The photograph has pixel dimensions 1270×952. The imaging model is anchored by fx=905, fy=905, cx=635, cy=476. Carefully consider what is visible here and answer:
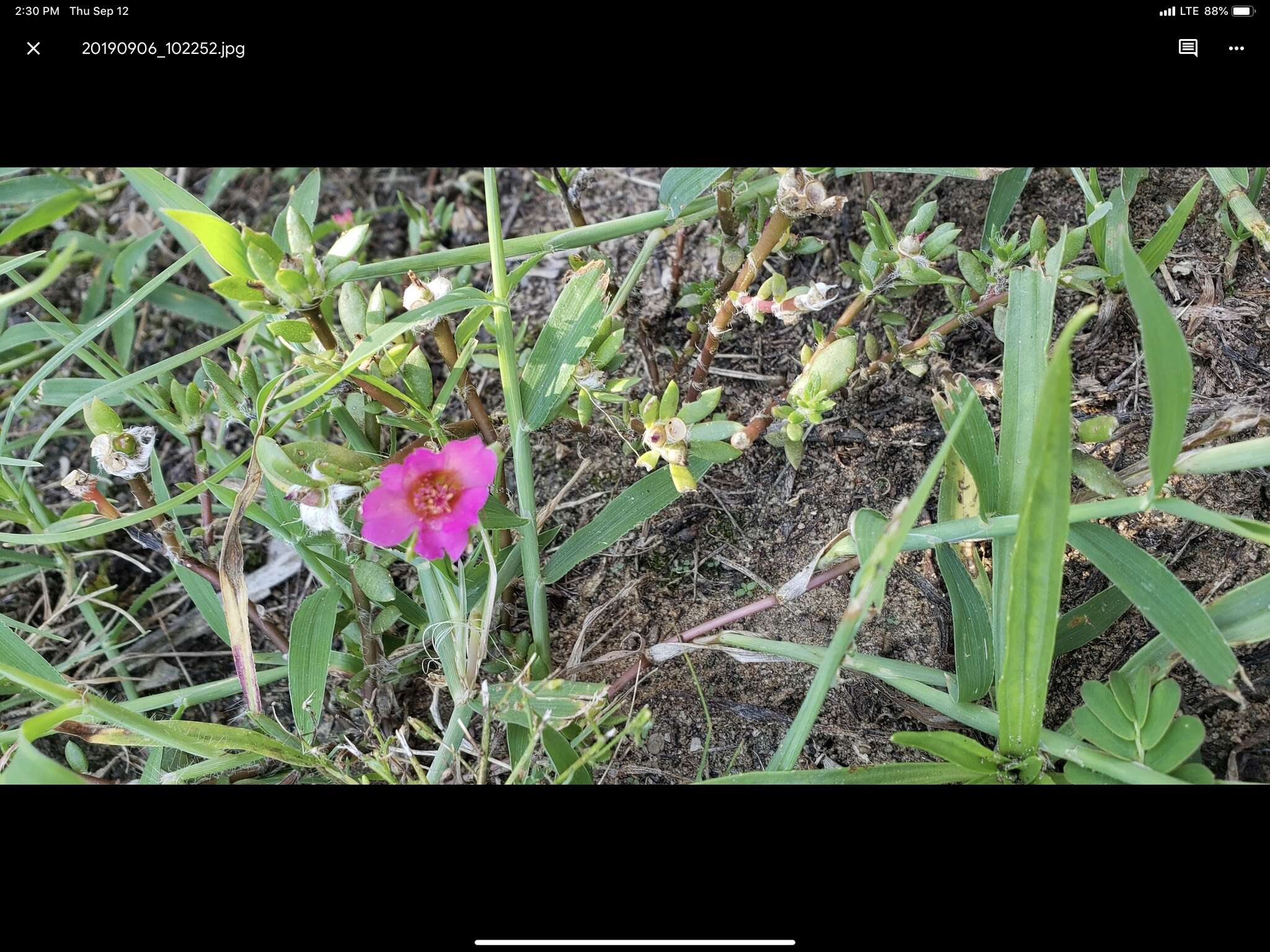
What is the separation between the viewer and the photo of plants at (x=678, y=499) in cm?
114

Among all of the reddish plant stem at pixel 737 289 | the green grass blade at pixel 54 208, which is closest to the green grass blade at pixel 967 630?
the reddish plant stem at pixel 737 289

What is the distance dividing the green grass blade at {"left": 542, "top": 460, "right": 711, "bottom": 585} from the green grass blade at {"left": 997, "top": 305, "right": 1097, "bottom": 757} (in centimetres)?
50

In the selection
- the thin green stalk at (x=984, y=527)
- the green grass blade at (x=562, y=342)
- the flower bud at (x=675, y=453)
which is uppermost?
the green grass blade at (x=562, y=342)

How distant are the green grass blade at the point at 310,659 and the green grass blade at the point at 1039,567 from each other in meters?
0.94

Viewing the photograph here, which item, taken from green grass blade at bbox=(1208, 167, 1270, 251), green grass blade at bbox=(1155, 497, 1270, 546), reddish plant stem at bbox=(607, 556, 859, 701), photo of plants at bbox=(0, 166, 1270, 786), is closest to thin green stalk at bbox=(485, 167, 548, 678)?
photo of plants at bbox=(0, 166, 1270, 786)

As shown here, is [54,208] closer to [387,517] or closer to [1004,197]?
[387,517]

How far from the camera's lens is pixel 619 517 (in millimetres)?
1414

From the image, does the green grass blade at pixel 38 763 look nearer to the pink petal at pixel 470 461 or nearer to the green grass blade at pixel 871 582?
the pink petal at pixel 470 461

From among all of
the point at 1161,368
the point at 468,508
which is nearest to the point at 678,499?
the point at 468,508

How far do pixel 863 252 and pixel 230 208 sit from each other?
1.48 meters

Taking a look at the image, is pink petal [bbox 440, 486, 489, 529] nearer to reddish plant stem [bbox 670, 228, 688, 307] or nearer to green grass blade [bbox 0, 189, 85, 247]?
green grass blade [bbox 0, 189, 85, 247]

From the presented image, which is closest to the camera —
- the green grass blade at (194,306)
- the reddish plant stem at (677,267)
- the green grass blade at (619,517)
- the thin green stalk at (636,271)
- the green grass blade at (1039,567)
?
the green grass blade at (1039,567)

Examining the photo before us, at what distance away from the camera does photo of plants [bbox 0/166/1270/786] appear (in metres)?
1.14
